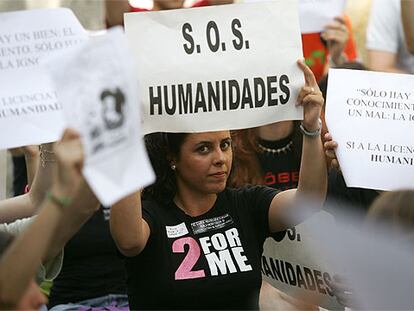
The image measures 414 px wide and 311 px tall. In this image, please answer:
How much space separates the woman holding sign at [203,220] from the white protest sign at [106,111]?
87 centimetres

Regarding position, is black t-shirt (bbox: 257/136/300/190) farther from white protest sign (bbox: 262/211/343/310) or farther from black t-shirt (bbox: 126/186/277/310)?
black t-shirt (bbox: 126/186/277/310)

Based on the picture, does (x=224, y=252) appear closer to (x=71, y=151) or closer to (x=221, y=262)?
(x=221, y=262)

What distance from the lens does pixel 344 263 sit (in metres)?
2.99

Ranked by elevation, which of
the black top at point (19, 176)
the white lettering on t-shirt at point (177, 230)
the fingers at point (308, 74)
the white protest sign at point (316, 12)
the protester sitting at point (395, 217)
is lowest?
the black top at point (19, 176)

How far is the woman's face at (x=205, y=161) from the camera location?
400 centimetres

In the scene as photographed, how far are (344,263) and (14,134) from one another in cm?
117

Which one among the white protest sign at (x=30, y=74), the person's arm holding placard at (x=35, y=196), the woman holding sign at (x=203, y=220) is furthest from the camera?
the person's arm holding placard at (x=35, y=196)

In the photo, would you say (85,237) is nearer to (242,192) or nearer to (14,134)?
(242,192)

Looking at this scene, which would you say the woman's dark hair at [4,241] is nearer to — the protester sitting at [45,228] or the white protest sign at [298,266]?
the protester sitting at [45,228]

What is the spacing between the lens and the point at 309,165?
3.93 meters

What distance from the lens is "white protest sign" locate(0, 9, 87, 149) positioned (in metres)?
3.51

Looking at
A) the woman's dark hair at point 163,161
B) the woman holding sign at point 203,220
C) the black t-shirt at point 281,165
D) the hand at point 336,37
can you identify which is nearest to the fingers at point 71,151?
the woman holding sign at point 203,220

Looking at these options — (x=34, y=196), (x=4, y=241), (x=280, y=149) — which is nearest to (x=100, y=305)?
(x=34, y=196)

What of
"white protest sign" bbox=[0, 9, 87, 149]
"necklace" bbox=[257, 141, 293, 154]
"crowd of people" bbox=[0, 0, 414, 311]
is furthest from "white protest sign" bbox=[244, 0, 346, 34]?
"white protest sign" bbox=[0, 9, 87, 149]
